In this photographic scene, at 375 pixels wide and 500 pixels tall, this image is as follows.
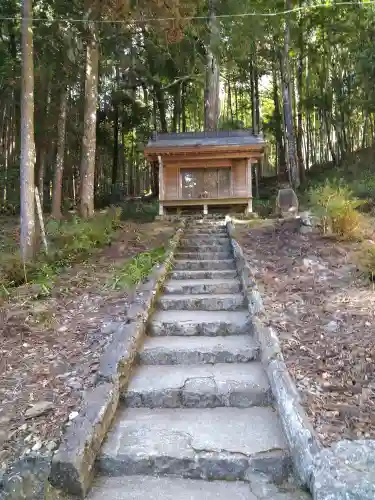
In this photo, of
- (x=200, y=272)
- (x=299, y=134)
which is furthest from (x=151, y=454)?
(x=299, y=134)

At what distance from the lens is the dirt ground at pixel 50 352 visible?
2.75 meters

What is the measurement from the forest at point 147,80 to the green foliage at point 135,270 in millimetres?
1832

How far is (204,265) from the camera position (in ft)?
22.8

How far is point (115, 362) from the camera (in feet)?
11.2

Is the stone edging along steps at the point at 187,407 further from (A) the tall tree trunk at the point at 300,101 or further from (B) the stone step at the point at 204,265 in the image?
(A) the tall tree trunk at the point at 300,101

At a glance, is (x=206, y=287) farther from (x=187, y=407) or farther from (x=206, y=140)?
(x=206, y=140)

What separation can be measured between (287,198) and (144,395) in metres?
9.49

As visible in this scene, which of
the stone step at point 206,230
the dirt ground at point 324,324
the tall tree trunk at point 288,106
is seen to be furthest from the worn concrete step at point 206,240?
the tall tree trunk at point 288,106

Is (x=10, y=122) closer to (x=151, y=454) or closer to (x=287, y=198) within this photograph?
(x=287, y=198)

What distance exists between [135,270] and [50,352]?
2.45 metres

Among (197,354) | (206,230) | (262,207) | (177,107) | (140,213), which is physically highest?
(177,107)

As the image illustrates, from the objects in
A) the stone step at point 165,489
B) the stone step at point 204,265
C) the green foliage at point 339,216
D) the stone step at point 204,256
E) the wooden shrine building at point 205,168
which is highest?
the wooden shrine building at point 205,168

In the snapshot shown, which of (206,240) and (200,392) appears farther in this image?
(206,240)

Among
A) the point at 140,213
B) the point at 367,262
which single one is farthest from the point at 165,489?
the point at 140,213
